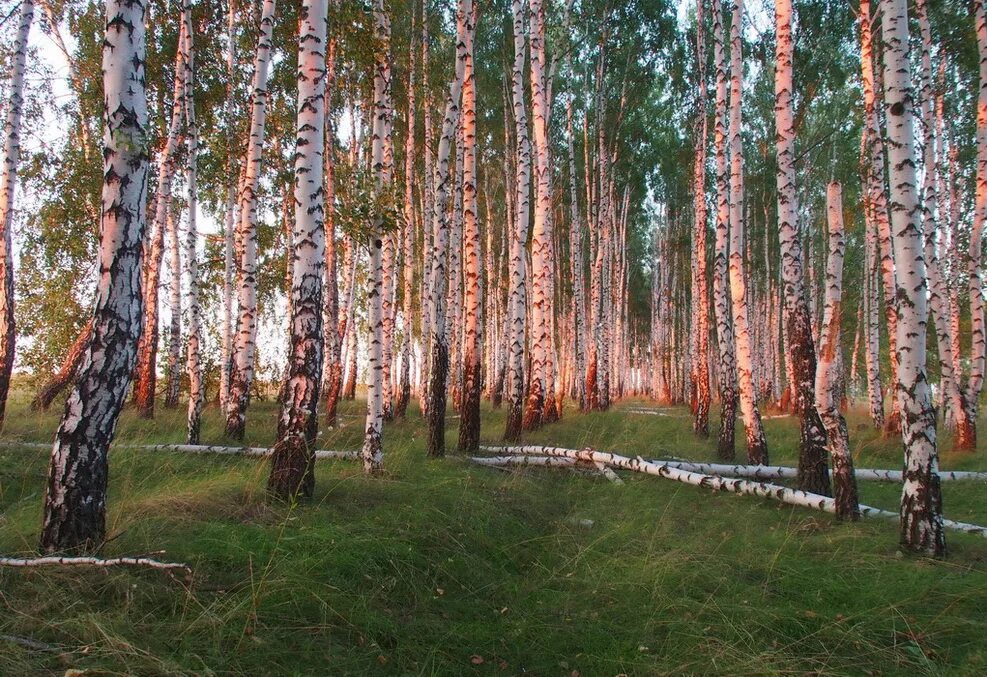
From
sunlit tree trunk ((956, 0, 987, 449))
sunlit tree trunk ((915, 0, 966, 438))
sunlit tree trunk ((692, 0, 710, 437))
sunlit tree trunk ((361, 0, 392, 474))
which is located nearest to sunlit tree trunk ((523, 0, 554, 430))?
sunlit tree trunk ((361, 0, 392, 474))

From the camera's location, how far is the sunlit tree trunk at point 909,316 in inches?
199

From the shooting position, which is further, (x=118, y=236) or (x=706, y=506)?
(x=706, y=506)

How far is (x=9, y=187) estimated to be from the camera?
8750 millimetres

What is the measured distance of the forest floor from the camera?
10.7 feet

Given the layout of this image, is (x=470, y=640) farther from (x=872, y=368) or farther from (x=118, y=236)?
(x=872, y=368)

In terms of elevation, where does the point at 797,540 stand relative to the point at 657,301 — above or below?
below

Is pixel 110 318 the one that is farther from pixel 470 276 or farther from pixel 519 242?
pixel 519 242

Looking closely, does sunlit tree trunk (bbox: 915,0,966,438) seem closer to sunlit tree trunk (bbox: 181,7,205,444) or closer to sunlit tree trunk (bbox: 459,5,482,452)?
sunlit tree trunk (bbox: 459,5,482,452)

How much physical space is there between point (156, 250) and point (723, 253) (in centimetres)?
1171

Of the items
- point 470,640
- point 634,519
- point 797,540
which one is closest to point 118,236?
point 470,640

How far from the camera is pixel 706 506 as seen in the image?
7.00 m

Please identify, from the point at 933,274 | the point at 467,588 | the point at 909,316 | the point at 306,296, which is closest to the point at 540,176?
the point at 306,296

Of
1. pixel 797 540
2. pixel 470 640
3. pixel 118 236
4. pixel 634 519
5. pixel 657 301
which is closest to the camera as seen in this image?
pixel 470 640

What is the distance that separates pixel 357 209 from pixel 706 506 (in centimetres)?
552
